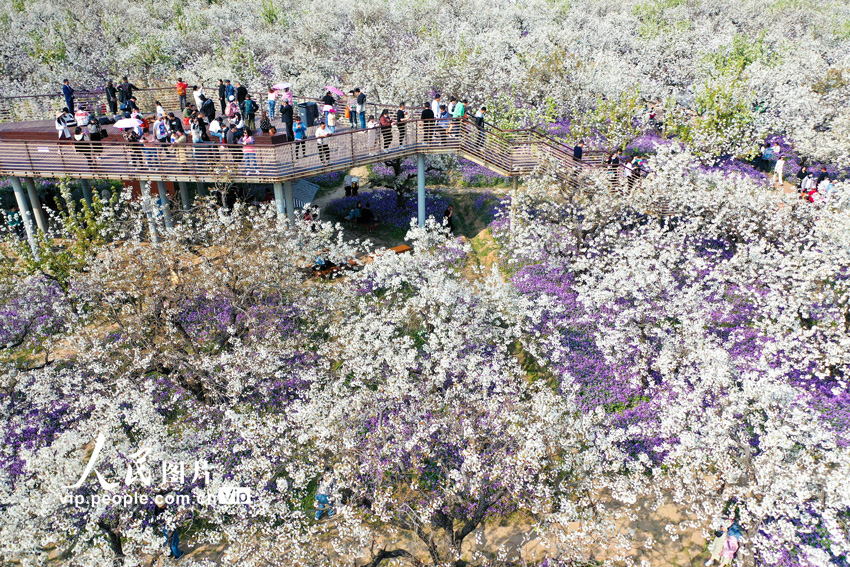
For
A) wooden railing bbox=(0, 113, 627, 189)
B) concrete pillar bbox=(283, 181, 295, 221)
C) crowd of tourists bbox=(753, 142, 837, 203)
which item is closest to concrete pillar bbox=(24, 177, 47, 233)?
wooden railing bbox=(0, 113, 627, 189)

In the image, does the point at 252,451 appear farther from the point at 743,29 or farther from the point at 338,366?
the point at 743,29

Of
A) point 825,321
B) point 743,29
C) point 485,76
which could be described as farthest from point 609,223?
point 743,29

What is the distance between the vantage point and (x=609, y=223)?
91.3 feet

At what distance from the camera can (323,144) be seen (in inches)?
1104

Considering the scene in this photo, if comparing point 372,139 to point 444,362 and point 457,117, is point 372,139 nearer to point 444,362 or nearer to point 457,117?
point 457,117

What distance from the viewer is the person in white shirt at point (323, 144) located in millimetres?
28000

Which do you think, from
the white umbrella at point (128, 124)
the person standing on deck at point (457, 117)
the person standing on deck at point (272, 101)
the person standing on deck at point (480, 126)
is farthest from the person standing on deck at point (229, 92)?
the person standing on deck at point (480, 126)

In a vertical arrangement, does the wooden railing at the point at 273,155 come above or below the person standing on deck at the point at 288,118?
below

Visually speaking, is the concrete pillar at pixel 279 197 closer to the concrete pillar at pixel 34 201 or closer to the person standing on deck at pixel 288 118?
the person standing on deck at pixel 288 118

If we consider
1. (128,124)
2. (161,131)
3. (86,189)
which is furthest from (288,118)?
(86,189)

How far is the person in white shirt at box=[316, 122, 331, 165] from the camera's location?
2800cm

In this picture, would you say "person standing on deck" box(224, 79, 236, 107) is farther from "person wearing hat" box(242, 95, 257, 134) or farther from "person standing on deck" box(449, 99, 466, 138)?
"person standing on deck" box(449, 99, 466, 138)

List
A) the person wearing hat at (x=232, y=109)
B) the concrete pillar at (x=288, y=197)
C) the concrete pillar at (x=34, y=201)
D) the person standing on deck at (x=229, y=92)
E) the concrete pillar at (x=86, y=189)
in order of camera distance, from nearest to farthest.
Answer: the concrete pillar at (x=288, y=197)
the concrete pillar at (x=34, y=201)
the person wearing hat at (x=232, y=109)
the person standing on deck at (x=229, y=92)
the concrete pillar at (x=86, y=189)

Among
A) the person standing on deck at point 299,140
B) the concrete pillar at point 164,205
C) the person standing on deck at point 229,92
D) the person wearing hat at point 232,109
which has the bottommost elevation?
the concrete pillar at point 164,205
